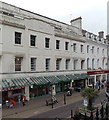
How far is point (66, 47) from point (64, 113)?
14.8 metres

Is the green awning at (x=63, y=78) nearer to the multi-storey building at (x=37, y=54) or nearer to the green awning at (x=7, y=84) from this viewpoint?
the multi-storey building at (x=37, y=54)

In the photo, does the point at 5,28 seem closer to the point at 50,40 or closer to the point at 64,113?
the point at 50,40

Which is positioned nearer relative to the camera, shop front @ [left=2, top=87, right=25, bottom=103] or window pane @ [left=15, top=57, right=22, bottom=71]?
shop front @ [left=2, top=87, right=25, bottom=103]

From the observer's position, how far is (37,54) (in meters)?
21.0

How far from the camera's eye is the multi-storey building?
1764 cm

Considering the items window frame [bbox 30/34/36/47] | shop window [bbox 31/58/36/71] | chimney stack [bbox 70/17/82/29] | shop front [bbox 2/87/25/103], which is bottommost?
shop front [bbox 2/87/25/103]

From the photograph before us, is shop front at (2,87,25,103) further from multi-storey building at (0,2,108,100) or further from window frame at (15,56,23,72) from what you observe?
window frame at (15,56,23,72)

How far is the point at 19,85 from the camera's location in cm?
1709

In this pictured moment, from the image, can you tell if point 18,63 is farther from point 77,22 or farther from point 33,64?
point 77,22

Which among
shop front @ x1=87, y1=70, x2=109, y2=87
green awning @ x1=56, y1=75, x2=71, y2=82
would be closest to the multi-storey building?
green awning @ x1=56, y1=75, x2=71, y2=82

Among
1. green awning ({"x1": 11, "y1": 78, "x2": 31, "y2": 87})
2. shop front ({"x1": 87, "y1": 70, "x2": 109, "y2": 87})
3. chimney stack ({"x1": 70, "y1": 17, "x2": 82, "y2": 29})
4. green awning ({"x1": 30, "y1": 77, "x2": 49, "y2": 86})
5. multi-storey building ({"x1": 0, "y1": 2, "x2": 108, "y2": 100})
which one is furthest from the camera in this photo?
shop front ({"x1": 87, "y1": 70, "x2": 109, "y2": 87})

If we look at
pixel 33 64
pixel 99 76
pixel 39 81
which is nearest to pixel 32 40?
pixel 33 64

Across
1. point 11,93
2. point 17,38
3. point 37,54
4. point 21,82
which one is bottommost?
point 11,93


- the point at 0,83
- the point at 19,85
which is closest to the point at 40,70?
the point at 19,85
